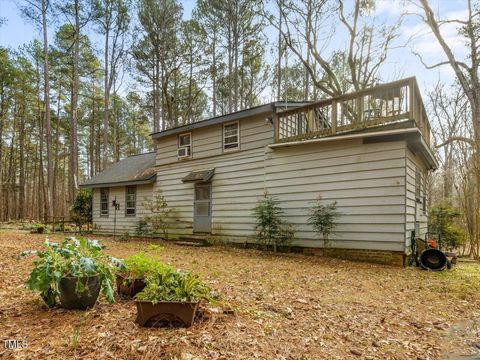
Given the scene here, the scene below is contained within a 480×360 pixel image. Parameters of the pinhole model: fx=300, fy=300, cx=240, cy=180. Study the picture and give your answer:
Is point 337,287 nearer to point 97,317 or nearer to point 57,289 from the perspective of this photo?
point 97,317

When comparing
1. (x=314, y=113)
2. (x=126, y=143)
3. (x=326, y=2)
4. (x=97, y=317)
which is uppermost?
(x=326, y=2)

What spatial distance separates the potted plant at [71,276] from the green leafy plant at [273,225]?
609cm

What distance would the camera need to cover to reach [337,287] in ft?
17.0

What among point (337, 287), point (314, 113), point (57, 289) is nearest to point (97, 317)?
point (57, 289)

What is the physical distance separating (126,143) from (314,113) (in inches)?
1018

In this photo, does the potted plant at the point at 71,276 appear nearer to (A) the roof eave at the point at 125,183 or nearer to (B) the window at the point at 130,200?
(A) the roof eave at the point at 125,183

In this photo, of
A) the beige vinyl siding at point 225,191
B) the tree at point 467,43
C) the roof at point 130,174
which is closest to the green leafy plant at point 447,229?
the tree at point 467,43

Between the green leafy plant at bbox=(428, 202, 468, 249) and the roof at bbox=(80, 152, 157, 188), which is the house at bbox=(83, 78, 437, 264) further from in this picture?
the green leafy plant at bbox=(428, 202, 468, 249)

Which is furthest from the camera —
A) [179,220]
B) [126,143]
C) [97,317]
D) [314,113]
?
[126,143]

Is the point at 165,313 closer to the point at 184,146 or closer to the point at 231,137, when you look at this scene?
the point at 231,137

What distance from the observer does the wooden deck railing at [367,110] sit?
7109 millimetres

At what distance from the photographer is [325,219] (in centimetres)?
812

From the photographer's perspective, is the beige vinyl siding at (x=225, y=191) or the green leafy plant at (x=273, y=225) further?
the beige vinyl siding at (x=225, y=191)

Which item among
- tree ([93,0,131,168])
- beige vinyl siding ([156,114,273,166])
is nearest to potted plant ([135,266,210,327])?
beige vinyl siding ([156,114,273,166])
